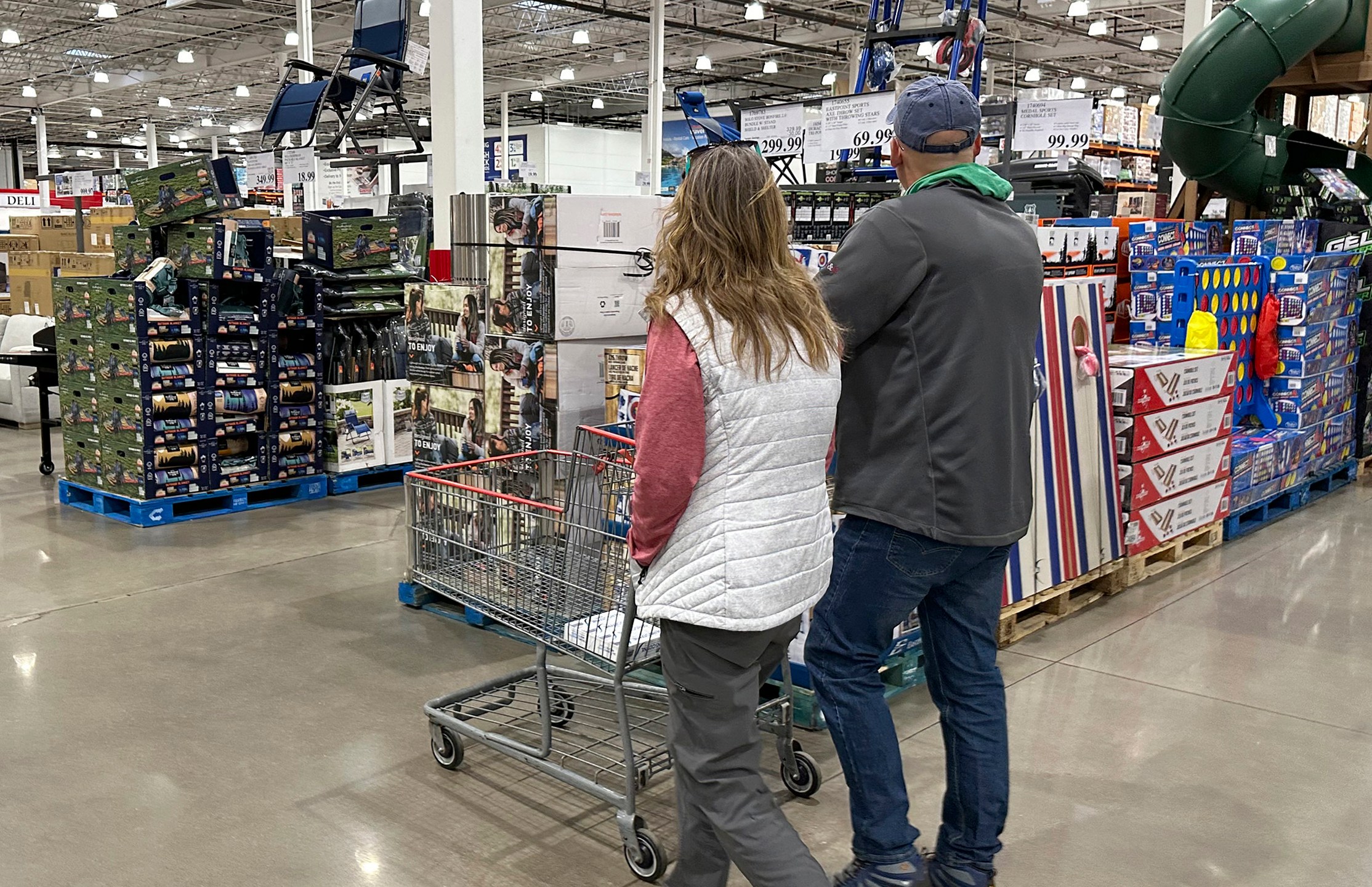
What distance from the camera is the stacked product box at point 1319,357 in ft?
21.6

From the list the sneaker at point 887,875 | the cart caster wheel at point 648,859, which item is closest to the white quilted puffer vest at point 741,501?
the sneaker at point 887,875

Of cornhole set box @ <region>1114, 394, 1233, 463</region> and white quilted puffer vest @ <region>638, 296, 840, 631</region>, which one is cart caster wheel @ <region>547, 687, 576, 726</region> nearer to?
white quilted puffer vest @ <region>638, 296, 840, 631</region>

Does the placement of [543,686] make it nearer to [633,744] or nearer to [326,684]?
[633,744]

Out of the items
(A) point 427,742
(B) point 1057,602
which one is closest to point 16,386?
(A) point 427,742

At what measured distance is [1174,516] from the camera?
18.5 feet

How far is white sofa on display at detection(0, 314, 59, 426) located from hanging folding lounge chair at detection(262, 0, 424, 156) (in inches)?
164

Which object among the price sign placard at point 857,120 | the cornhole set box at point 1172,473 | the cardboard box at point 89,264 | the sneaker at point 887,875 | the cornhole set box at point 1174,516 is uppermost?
the price sign placard at point 857,120

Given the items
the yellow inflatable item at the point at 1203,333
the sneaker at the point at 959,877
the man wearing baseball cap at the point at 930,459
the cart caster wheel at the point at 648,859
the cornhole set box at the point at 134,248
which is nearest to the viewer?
the man wearing baseball cap at the point at 930,459

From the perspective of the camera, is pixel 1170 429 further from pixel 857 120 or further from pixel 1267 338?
pixel 857 120

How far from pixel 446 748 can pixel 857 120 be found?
156 inches

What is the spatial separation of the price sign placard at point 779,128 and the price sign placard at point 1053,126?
2.98 metres

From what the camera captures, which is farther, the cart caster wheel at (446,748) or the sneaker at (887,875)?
the cart caster wheel at (446,748)

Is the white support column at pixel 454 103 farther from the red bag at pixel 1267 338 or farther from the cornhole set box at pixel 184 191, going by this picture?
the red bag at pixel 1267 338

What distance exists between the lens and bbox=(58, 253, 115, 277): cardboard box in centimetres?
1179
